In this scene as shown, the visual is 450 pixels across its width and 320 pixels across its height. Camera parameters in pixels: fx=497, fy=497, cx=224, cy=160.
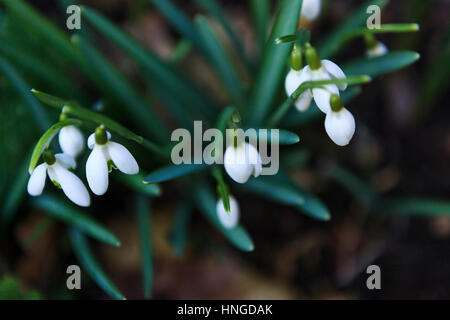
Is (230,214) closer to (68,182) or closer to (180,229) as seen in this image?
(180,229)

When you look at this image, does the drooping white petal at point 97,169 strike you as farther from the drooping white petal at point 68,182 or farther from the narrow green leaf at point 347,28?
the narrow green leaf at point 347,28

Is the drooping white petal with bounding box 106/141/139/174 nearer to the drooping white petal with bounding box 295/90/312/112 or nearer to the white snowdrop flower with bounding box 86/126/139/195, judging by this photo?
the white snowdrop flower with bounding box 86/126/139/195

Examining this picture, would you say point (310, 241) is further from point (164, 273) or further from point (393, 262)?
point (164, 273)

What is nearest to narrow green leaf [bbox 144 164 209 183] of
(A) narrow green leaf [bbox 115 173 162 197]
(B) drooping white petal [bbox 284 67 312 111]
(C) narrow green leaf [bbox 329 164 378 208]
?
(A) narrow green leaf [bbox 115 173 162 197]

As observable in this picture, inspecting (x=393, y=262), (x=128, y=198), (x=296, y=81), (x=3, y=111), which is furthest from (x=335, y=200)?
(x=3, y=111)

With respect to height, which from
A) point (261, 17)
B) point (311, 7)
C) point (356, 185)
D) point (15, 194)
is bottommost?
point (15, 194)

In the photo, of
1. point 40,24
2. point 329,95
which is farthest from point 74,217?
point 329,95
